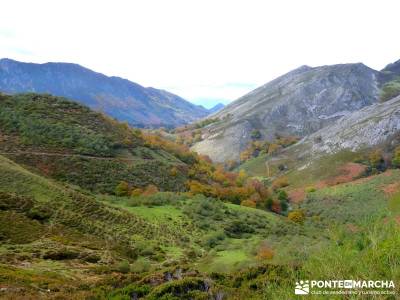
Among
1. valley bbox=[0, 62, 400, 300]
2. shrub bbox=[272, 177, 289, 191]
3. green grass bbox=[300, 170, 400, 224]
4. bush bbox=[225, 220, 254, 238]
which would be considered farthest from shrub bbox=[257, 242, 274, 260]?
shrub bbox=[272, 177, 289, 191]

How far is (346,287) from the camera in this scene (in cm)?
1043

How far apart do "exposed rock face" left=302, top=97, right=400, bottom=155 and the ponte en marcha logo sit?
4910 inches

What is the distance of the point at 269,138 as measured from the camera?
196 meters

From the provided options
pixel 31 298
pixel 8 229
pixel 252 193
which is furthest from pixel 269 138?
pixel 31 298

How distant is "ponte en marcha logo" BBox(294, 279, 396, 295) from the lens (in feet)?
32.7

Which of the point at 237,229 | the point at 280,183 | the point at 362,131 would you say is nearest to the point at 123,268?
the point at 237,229

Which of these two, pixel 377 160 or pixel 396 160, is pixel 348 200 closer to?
pixel 396 160

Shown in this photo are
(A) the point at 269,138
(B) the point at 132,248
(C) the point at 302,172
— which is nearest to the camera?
(B) the point at 132,248

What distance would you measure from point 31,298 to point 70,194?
107 feet

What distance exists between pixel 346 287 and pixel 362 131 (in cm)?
13307

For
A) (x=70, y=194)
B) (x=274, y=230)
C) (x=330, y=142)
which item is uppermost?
(x=330, y=142)

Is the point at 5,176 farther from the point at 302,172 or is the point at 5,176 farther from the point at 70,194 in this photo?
the point at 302,172

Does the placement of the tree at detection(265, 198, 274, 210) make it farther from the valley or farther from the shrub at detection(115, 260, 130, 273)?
the shrub at detection(115, 260, 130, 273)

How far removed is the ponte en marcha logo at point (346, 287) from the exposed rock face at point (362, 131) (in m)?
125
